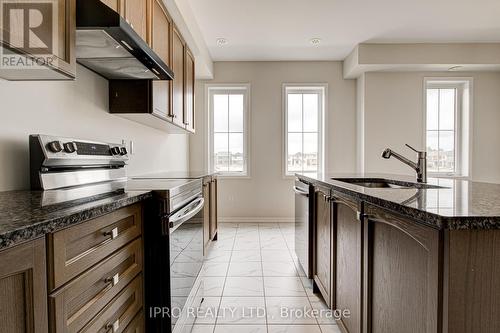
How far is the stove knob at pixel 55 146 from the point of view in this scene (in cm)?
131

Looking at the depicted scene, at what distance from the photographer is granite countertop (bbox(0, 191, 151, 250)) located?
616 millimetres

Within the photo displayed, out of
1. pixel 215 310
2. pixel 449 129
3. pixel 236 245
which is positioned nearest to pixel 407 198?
pixel 215 310

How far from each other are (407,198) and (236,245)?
280 cm

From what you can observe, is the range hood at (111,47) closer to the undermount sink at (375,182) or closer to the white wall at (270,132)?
the undermount sink at (375,182)

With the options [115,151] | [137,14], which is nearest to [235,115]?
[137,14]

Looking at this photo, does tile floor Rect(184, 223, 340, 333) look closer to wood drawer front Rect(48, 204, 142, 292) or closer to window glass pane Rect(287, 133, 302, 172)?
wood drawer front Rect(48, 204, 142, 292)

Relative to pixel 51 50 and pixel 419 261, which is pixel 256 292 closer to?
pixel 419 261

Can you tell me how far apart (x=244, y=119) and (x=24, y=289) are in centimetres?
450

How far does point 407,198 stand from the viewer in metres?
1.06

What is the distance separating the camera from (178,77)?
2883 millimetres

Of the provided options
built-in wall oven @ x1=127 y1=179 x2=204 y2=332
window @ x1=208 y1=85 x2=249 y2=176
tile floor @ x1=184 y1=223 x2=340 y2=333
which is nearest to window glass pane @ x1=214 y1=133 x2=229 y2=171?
window @ x1=208 y1=85 x2=249 y2=176

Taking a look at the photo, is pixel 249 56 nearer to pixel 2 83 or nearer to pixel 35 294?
pixel 2 83

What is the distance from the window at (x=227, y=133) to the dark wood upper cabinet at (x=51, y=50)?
379 centimetres

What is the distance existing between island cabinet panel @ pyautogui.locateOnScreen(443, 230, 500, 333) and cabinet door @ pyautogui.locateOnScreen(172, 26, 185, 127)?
7.76 feet
